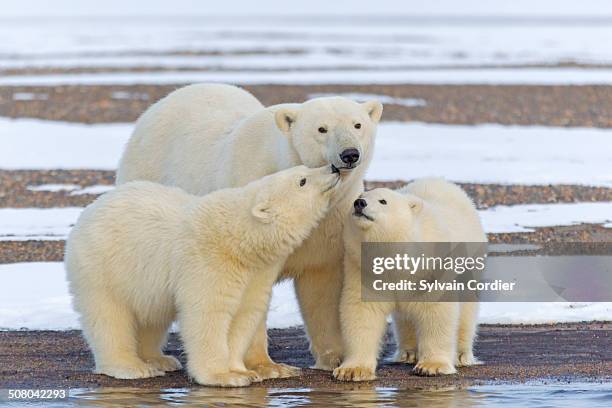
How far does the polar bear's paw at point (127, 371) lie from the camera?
22.4 feet

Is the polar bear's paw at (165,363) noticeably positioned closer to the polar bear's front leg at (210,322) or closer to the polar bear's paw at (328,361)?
the polar bear's front leg at (210,322)

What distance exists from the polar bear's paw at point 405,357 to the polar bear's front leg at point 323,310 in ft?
1.27

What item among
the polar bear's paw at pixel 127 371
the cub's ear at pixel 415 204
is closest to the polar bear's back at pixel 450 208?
the cub's ear at pixel 415 204

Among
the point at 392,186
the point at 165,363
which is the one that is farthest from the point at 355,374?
the point at 392,186

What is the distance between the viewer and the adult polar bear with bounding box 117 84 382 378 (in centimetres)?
676

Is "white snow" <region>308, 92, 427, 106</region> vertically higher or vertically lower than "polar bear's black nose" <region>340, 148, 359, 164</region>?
lower

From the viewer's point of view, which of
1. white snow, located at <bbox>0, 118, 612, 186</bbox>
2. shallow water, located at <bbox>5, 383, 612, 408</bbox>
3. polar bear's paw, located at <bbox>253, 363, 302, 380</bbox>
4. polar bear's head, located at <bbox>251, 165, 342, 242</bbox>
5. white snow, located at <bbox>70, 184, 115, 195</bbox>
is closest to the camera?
shallow water, located at <bbox>5, 383, 612, 408</bbox>

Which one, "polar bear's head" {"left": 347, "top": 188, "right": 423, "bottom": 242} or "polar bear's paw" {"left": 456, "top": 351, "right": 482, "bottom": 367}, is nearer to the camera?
"polar bear's head" {"left": 347, "top": 188, "right": 423, "bottom": 242}

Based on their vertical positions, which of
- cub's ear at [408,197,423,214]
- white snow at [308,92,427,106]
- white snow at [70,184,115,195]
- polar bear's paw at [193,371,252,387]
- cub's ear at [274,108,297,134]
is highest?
cub's ear at [274,108,297,134]

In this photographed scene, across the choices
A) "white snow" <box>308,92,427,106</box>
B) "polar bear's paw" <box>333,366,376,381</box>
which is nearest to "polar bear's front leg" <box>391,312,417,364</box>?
"polar bear's paw" <box>333,366,376,381</box>

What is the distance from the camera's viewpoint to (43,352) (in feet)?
24.4

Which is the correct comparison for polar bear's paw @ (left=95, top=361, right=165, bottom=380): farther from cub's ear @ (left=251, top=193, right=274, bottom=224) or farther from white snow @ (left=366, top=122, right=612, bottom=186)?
white snow @ (left=366, top=122, right=612, bottom=186)

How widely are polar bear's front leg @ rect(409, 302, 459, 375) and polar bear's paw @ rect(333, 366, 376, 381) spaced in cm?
29

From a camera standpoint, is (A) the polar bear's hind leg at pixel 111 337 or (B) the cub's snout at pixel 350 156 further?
(A) the polar bear's hind leg at pixel 111 337
